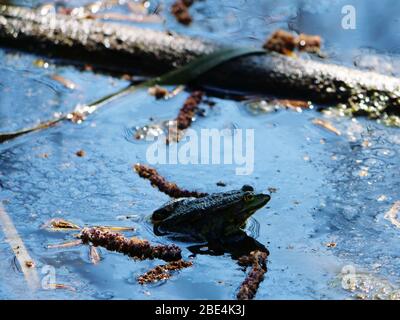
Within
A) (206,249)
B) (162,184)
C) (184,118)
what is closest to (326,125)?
(184,118)

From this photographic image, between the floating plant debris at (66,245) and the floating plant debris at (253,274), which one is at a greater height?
the floating plant debris at (66,245)

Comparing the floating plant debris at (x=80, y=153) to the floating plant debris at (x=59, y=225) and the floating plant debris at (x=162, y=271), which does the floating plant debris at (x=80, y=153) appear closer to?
the floating plant debris at (x=59, y=225)

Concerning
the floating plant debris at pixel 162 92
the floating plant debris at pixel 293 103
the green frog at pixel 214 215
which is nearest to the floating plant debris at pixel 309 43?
the floating plant debris at pixel 293 103

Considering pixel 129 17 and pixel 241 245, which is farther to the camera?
pixel 129 17

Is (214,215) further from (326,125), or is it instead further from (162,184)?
(326,125)

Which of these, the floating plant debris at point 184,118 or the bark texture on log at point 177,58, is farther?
the bark texture on log at point 177,58

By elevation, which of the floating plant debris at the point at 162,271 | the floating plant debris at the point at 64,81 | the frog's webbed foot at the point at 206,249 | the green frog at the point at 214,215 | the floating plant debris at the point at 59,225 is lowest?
the floating plant debris at the point at 162,271
